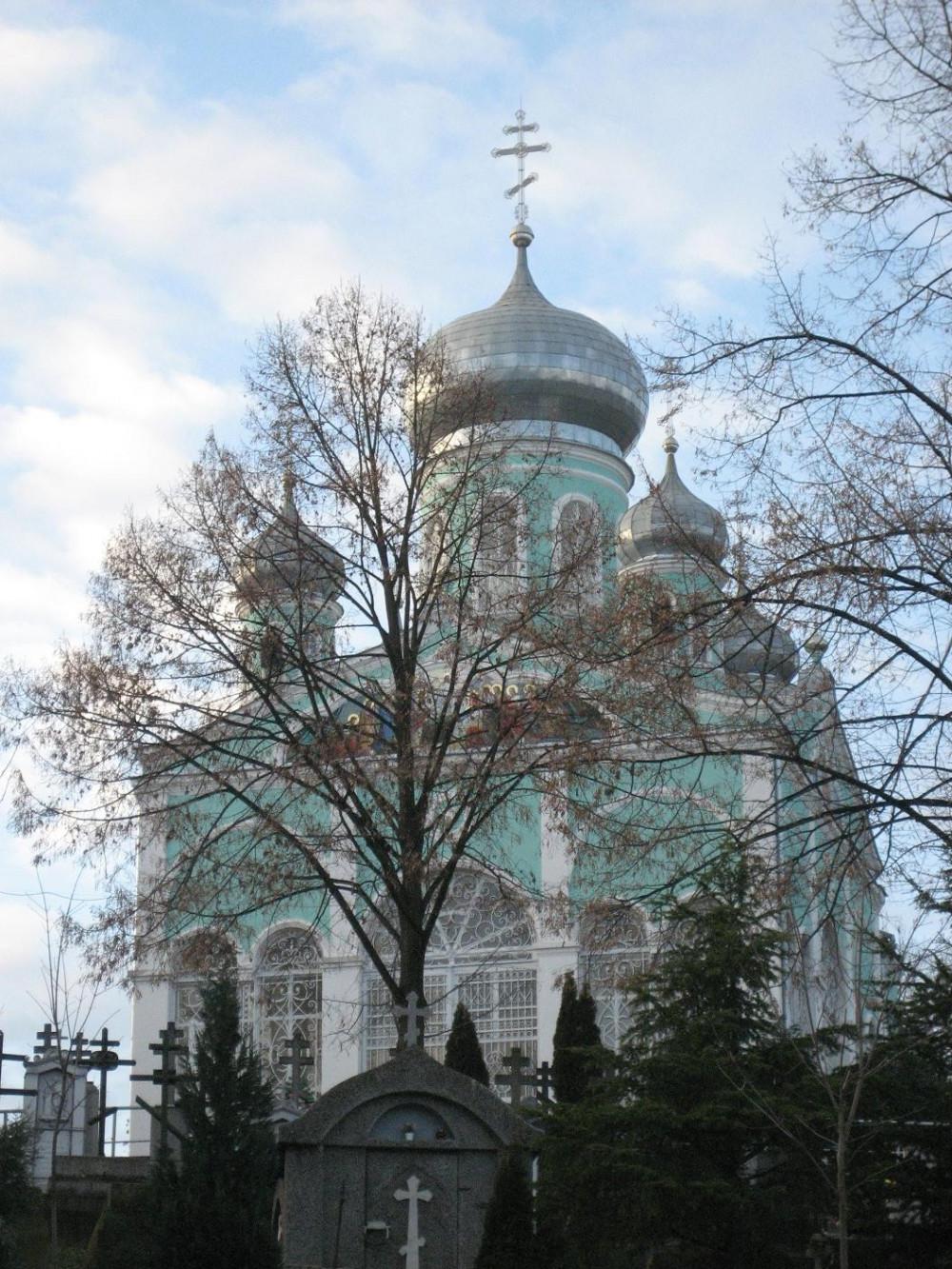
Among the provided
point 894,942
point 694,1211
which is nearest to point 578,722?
point 894,942

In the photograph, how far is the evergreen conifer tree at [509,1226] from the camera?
462 inches

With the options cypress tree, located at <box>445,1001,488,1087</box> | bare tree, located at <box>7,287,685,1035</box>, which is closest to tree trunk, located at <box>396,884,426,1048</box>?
bare tree, located at <box>7,287,685,1035</box>

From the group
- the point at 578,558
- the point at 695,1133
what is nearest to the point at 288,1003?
the point at 578,558

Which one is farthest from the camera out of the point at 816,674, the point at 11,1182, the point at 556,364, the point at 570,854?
the point at 556,364

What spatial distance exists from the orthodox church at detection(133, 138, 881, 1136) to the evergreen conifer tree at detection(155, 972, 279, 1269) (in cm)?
163

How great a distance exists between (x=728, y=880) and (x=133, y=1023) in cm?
1616

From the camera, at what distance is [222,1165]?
39.2 ft

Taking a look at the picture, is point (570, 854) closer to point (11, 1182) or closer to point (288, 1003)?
point (11, 1182)

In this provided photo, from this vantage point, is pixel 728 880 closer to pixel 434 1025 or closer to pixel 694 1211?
pixel 694 1211

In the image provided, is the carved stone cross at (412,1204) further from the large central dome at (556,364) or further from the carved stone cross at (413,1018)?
the large central dome at (556,364)

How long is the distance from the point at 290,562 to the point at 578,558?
235 cm

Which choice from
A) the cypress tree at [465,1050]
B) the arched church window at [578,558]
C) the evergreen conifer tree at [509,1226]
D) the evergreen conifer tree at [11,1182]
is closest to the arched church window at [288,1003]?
the cypress tree at [465,1050]

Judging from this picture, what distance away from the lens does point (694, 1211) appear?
11.3m

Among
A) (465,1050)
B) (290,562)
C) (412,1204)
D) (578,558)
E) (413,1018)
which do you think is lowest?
(412,1204)
